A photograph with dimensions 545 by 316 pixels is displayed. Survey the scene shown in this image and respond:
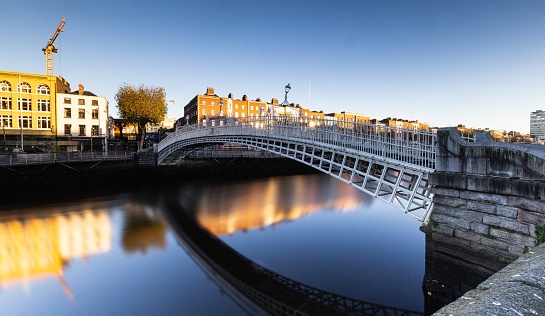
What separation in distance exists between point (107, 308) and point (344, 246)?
7.09m

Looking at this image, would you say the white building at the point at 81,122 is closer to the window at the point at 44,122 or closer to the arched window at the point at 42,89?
the window at the point at 44,122

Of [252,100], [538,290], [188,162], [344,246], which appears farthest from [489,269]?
Answer: [252,100]

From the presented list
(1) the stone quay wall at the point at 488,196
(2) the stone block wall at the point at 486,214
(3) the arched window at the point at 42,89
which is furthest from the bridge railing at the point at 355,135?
(3) the arched window at the point at 42,89

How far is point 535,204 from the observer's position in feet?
14.8

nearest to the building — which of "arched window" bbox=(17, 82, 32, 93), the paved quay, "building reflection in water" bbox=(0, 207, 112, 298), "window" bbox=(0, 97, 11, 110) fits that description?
the paved quay

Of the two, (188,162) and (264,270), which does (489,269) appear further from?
(188,162)

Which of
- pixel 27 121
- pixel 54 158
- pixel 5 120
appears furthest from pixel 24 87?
pixel 54 158

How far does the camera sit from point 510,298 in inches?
75.8

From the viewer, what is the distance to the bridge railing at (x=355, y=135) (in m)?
6.84

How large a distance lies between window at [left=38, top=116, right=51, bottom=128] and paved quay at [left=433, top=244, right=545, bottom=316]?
4006 cm

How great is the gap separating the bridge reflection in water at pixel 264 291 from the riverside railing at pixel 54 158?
1541 cm

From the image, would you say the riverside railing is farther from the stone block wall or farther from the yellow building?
the stone block wall

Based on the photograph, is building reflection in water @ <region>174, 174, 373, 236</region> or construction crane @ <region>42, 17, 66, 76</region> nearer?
building reflection in water @ <region>174, 174, 373, 236</region>

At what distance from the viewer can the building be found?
99.8 metres
